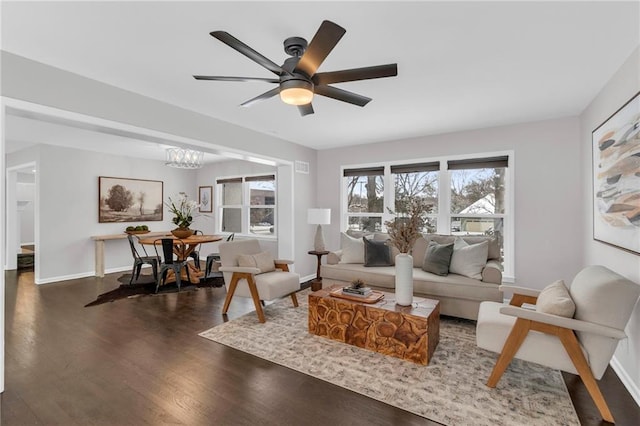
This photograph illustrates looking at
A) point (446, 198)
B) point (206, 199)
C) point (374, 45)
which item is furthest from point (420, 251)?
point (206, 199)

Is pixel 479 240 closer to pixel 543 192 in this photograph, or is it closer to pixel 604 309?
pixel 543 192

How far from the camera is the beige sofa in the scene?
3393mm

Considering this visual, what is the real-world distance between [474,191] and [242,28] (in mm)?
4047

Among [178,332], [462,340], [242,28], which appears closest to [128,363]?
[178,332]

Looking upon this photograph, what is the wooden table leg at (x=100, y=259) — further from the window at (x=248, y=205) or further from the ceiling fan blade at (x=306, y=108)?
the ceiling fan blade at (x=306, y=108)

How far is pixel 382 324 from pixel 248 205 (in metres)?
5.22

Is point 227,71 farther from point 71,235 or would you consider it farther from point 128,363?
point 71,235

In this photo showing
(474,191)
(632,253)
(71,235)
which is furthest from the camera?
(71,235)

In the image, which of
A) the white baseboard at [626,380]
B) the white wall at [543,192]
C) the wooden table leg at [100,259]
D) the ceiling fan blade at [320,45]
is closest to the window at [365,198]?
the white wall at [543,192]

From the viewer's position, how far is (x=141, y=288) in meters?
5.10

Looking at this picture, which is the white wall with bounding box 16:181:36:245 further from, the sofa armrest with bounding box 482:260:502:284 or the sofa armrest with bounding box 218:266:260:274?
the sofa armrest with bounding box 482:260:502:284

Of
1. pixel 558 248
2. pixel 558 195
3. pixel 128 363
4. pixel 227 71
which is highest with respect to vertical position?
pixel 227 71

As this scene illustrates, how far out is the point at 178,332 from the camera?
10.8ft

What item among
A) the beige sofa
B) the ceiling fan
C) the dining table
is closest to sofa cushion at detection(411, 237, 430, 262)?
the beige sofa
